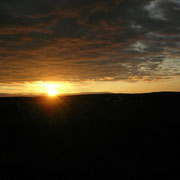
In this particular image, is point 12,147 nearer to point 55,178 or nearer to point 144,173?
point 55,178

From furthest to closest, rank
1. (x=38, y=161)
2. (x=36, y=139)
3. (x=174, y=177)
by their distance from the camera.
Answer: (x=36, y=139), (x=38, y=161), (x=174, y=177)

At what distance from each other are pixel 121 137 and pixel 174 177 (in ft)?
18.1

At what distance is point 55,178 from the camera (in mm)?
7164

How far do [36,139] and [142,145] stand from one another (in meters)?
6.53

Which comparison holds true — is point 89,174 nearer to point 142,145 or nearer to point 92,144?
point 92,144

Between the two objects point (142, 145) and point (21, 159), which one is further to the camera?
point (142, 145)

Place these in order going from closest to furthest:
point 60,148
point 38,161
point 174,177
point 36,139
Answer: point 174,177, point 38,161, point 60,148, point 36,139

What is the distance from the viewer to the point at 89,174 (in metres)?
7.38

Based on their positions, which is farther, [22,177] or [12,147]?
[12,147]

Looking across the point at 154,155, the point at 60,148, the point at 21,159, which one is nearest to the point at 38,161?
the point at 21,159

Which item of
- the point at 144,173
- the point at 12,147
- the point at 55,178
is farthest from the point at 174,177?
the point at 12,147

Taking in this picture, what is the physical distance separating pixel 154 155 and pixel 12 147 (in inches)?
298

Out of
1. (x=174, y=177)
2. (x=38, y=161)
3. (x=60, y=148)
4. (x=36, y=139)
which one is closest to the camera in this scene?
(x=174, y=177)

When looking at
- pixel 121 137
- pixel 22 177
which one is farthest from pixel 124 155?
pixel 22 177
